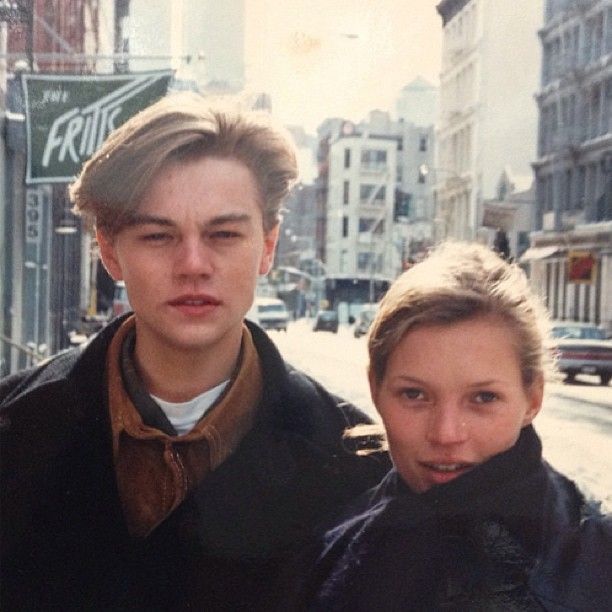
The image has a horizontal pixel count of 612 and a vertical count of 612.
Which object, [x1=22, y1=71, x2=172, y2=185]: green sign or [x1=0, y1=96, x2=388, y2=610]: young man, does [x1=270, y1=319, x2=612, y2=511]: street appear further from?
[x1=22, y1=71, x2=172, y2=185]: green sign

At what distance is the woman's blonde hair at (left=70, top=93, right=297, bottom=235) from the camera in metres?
1.10

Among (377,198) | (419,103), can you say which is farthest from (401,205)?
(419,103)

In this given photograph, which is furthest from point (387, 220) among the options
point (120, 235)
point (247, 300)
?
point (120, 235)

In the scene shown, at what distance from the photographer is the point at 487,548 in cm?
99

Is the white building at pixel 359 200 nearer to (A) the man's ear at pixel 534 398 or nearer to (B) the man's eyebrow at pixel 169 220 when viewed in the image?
(B) the man's eyebrow at pixel 169 220

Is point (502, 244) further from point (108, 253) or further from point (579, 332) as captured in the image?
point (108, 253)

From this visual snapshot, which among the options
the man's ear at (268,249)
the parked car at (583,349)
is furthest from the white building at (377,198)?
the parked car at (583,349)

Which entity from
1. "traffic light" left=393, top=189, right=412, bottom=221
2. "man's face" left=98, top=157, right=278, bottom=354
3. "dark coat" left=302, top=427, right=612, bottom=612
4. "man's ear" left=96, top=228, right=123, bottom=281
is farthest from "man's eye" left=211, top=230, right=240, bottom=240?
"dark coat" left=302, top=427, right=612, bottom=612

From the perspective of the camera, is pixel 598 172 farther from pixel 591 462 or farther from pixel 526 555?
pixel 526 555

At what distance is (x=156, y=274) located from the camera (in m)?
1.12

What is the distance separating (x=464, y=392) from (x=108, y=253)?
47 cm

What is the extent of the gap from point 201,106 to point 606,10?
50 cm

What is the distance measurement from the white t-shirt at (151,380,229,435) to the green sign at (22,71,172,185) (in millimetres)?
347

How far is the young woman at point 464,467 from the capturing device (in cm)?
98
